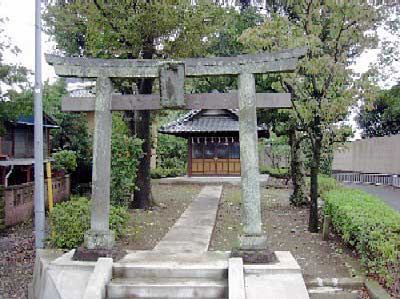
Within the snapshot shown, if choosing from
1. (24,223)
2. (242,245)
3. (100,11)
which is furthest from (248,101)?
(24,223)

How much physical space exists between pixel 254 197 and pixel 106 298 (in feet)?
8.84

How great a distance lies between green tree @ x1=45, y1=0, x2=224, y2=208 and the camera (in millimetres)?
12141

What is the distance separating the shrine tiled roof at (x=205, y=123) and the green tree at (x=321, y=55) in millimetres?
15500

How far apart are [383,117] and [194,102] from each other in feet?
91.3

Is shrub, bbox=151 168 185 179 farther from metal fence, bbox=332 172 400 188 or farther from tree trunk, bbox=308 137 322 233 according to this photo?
tree trunk, bbox=308 137 322 233

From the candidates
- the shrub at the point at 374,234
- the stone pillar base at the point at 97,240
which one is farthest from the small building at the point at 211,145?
the stone pillar base at the point at 97,240

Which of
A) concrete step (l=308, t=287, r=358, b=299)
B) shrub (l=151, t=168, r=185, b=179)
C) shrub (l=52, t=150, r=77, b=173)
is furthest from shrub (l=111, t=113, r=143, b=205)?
shrub (l=151, t=168, r=185, b=179)

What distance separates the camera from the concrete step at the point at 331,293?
6.49m

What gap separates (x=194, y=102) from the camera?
7.31 m

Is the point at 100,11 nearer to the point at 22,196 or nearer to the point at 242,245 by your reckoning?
the point at 22,196

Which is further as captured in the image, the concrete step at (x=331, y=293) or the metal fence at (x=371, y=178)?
the metal fence at (x=371, y=178)

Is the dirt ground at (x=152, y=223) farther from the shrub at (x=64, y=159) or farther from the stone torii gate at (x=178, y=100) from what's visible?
the shrub at (x=64, y=159)

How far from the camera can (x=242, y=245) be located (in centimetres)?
695

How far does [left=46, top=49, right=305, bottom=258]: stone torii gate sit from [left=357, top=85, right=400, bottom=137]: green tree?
65.7ft
